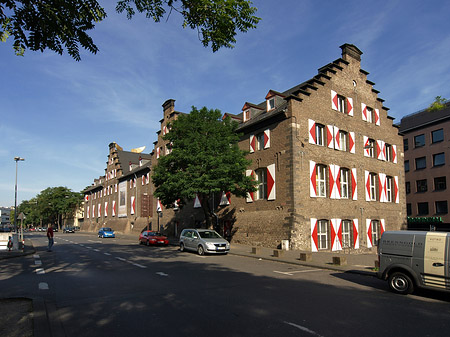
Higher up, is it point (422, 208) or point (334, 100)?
point (334, 100)

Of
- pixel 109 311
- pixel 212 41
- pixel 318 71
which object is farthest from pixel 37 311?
pixel 318 71

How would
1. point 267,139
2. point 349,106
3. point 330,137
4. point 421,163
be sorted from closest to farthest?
point 267,139
point 330,137
point 349,106
point 421,163

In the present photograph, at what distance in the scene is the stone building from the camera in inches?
895

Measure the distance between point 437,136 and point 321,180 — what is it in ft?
85.1

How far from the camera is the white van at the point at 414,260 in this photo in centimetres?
834

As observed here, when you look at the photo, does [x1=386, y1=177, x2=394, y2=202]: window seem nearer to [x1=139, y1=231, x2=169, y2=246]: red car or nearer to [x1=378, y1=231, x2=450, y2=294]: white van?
[x1=139, y1=231, x2=169, y2=246]: red car

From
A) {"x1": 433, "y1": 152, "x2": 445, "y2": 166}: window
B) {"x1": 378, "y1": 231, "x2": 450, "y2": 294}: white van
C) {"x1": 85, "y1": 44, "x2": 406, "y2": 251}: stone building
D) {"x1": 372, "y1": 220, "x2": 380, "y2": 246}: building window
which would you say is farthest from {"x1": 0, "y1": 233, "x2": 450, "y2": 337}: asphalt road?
{"x1": 433, "y1": 152, "x2": 445, "y2": 166}: window

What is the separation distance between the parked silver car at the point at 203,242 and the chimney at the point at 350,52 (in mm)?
17911

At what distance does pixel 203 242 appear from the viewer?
1952cm

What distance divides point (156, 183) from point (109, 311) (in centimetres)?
1763

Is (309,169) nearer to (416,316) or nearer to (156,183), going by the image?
(156,183)

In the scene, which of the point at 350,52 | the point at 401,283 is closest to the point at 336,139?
the point at 350,52

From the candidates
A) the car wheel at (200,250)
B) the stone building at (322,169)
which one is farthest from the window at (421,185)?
the car wheel at (200,250)

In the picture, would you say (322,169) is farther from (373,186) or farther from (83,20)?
(83,20)
